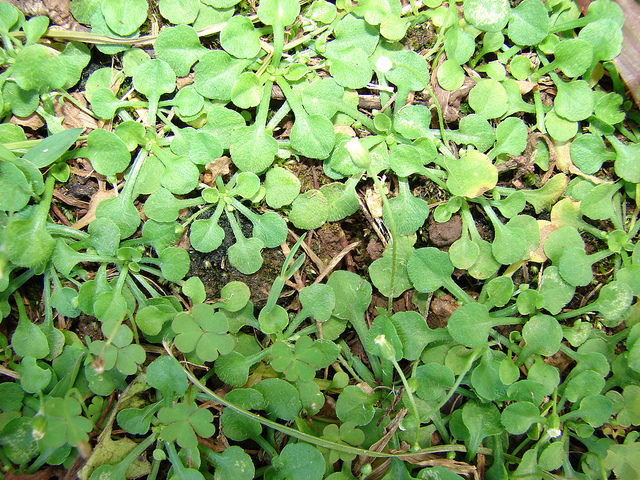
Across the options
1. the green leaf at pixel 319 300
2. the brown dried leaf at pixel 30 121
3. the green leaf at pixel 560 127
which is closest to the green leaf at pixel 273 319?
the green leaf at pixel 319 300

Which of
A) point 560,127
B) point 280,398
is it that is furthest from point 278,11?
point 280,398

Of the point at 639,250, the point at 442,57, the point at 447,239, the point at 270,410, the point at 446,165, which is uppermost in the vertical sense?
the point at 442,57

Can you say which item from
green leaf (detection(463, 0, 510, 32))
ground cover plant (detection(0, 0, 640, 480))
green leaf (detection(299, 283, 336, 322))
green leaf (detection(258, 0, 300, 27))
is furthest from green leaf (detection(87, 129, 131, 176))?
green leaf (detection(463, 0, 510, 32))

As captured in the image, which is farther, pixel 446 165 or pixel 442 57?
pixel 442 57

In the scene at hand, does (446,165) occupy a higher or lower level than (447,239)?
higher

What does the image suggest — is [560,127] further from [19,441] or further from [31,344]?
[19,441]

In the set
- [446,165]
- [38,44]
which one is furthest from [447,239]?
[38,44]

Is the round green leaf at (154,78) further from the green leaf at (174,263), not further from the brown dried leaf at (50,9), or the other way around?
the green leaf at (174,263)

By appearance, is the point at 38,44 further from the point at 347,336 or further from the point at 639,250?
the point at 639,250
